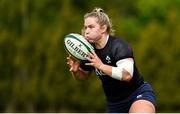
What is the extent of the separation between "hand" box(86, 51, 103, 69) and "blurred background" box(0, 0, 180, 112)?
19.8 m

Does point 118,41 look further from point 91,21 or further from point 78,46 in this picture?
point 78,46

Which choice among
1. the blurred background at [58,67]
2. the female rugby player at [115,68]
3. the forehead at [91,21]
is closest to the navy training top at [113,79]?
the female rugby player at [115,68]

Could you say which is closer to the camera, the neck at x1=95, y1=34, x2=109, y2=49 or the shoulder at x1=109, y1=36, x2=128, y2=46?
the shoulder at x1=109, y1=36, x2=128, y2=46

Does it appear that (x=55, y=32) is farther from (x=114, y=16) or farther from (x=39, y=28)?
(x=114, y=16)

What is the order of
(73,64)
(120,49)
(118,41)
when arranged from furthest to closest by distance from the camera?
(73,64)
(118,41)
(120,49)

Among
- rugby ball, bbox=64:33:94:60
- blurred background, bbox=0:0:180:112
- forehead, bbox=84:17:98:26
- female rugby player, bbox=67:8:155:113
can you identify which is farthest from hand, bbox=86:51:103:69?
blurred background, bbox=0:0:180:112

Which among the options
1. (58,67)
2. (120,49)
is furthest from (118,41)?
(58,67)

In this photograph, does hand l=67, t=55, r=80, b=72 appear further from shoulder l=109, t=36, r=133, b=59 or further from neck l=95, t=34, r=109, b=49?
shoulder l=109, t=36, r=133, b=59

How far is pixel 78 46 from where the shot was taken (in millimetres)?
7316

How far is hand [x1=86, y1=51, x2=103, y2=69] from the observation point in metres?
6.85

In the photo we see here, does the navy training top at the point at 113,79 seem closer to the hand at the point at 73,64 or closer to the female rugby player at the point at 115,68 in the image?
the female rugby player at the point at 115,68

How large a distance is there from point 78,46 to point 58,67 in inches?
796

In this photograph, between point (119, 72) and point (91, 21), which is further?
point (91, 21)

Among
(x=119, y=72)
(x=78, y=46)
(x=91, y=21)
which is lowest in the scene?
(x=119, y=72)
